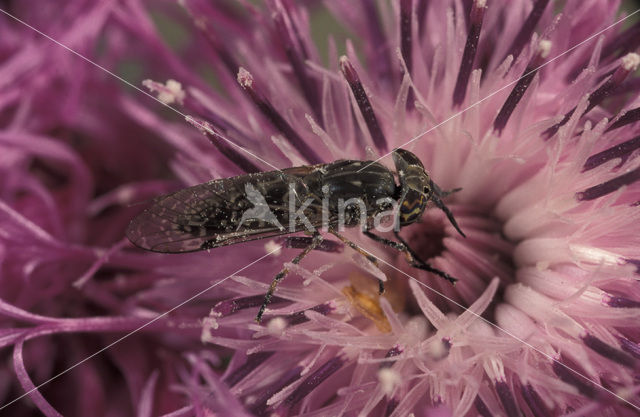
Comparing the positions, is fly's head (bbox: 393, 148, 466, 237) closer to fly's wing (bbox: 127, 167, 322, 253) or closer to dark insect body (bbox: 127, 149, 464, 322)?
dark insect body (bbox: 127, 149, 464, 322)

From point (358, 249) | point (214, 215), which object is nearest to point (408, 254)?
point (358, 249)

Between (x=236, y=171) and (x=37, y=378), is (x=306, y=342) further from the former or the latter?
(x=37, y=378)

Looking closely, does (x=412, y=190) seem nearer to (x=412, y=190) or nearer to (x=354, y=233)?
(x=412, y=190)

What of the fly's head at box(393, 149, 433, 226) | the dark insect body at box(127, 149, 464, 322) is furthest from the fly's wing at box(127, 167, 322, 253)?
the fly's head at box(393, 149, 433, 226)

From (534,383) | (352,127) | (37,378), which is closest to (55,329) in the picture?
(37,378)

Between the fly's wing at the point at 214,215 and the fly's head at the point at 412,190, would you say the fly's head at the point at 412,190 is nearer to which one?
the fly's head at the point at 412,190

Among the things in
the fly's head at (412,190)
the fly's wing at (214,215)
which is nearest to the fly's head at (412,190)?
the fly's head at (412,190)
